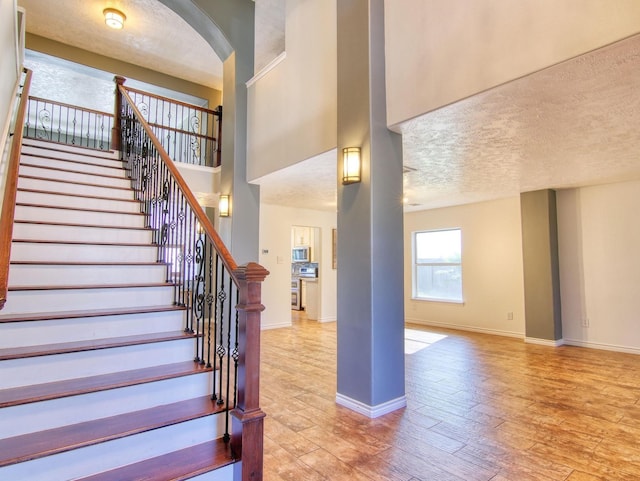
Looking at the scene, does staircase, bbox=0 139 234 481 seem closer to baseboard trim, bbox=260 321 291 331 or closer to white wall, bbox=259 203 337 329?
white wall, bbox=259 203 337 329

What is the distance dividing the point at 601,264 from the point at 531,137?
3074 mm

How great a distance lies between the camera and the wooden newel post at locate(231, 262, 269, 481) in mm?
1877

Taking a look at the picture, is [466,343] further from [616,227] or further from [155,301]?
[155,301]

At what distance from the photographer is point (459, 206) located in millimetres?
6797

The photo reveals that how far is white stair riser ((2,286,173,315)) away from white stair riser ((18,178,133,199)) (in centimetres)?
165

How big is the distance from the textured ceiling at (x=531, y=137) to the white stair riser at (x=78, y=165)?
6.03 ft

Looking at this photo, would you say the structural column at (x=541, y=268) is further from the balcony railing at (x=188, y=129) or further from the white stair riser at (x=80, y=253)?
the white stair riser at (x=80, y=253)

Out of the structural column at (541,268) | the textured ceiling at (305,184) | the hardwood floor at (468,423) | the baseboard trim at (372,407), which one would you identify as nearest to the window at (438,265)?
the structural column at (541,268)

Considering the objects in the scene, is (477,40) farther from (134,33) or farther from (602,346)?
(134,33)

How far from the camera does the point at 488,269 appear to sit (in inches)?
250

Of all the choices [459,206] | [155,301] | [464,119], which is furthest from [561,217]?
[155,301]

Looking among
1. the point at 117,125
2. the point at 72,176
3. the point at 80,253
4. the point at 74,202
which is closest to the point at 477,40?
the point at 80,253

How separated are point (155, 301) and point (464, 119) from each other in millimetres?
2829

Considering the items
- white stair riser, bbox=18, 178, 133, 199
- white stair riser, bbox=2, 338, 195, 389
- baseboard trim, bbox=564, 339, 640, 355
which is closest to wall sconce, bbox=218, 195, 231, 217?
white stair riser, bbox=18, 178, 133, 199
